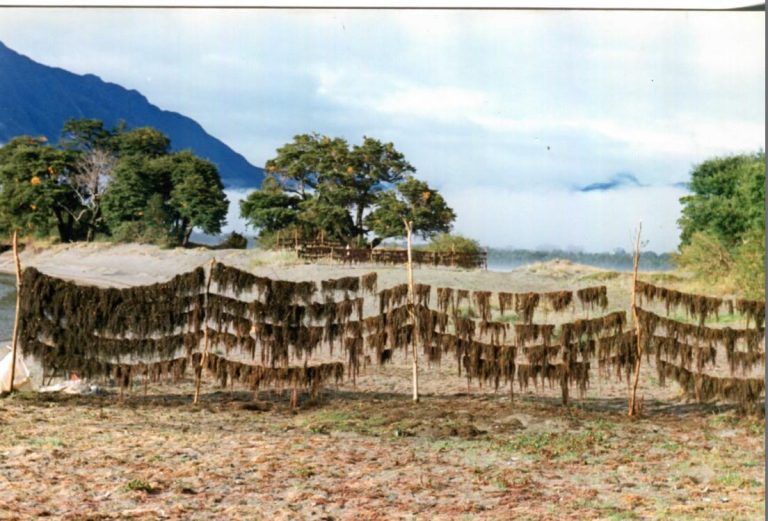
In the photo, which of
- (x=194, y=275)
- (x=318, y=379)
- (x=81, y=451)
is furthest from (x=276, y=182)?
(x=81, y=451)

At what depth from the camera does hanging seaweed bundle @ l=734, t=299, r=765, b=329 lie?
7.58 meters

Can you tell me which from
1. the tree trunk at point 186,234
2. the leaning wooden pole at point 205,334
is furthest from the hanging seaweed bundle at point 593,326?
the tree trunk at point 186,234

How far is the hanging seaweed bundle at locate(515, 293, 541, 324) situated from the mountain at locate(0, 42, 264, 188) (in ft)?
8.94

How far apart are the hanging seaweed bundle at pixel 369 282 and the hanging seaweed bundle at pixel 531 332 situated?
137cm

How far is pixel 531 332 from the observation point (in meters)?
7.76

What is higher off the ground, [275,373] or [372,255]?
[372,255]

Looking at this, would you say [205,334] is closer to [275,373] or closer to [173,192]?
[275,373]

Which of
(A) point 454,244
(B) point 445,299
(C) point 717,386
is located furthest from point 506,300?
(C) point 717,386

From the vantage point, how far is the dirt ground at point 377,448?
531 cm

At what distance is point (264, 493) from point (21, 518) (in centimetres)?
141

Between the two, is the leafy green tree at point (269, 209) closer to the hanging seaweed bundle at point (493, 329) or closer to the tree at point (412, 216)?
the tree at point (412, 216)

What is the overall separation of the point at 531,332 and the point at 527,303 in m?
0.26

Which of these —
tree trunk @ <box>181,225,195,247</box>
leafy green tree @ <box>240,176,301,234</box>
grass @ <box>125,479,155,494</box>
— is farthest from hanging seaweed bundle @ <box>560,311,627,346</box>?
grass @ <box>125,479,155,494</box>

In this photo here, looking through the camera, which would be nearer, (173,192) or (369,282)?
(369,282)
